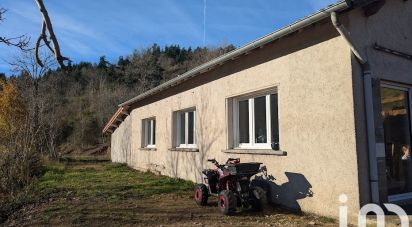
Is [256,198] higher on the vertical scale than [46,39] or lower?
lower

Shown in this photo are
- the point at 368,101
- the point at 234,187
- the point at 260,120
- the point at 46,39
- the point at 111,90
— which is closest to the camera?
the point at 46,39

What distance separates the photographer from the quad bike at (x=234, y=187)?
6738 millimetres

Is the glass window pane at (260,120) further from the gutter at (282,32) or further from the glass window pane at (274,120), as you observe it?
the gutter at (282,32)

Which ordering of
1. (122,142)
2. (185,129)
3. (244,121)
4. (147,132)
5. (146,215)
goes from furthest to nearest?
(122,142) < (147,132) < (185,129) < (244,121) < (146,215)

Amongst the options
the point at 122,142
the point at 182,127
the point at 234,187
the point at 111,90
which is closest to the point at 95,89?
the point at 111,90

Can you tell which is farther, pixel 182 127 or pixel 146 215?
pixel 182 127

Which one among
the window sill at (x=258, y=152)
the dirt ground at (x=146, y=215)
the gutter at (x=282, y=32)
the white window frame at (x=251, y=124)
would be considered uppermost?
the gutter at (x=282, y=32)

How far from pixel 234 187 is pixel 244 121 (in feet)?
7.27

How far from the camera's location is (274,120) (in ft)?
25.8

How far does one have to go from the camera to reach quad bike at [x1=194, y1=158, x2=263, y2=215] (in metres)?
6.74

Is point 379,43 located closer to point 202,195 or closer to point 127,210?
point 202,195

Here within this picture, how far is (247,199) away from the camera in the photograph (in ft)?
22.6

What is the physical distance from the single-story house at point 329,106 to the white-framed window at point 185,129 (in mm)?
2666

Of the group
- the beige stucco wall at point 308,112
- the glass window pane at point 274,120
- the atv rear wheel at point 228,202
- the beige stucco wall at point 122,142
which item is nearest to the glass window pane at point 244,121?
the beige stucco wall at point 308,112
